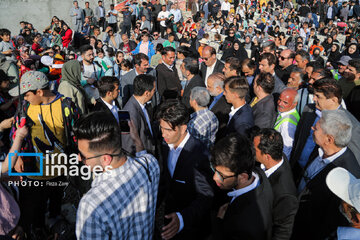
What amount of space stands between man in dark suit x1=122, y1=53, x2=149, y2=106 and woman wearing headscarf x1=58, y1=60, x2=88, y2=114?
829mm

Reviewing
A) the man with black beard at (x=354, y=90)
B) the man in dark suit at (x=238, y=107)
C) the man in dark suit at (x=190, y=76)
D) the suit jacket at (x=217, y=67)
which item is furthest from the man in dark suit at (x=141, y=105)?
the man with black beard at (x=354, y=90)

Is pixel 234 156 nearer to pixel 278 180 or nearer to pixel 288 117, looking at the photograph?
pixel 278 180

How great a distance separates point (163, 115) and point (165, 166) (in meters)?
0.65

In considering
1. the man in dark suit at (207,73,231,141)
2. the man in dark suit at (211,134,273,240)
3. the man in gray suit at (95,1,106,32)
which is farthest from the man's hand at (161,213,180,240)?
the man in gray suit at (95,1,106,32)

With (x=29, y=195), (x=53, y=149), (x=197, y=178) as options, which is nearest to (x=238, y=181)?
(x=197, y=178)

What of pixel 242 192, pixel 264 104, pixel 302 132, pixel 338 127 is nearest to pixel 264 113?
pixel 264 104

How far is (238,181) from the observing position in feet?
6.72

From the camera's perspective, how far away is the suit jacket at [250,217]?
6.05 feet

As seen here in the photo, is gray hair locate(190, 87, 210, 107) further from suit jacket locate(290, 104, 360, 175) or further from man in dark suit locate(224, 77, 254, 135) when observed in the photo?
suit jacket locate(290, 104, 360, 175)

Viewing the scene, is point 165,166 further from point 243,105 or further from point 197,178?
point 243,105

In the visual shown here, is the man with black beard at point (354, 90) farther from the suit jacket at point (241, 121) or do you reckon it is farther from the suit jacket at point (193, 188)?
the suit jacket at point (193, 188)

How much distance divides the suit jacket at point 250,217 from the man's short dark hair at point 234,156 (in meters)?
0.19

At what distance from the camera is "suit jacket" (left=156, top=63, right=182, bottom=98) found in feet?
19.1

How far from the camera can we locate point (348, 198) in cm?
182
